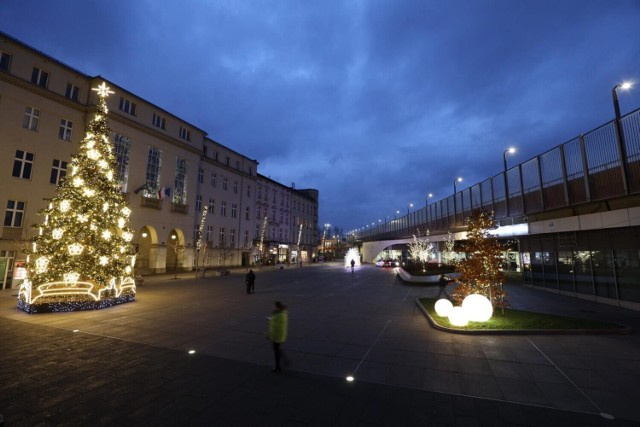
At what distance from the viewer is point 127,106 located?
3491cm

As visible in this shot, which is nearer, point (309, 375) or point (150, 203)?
point (309, 375)

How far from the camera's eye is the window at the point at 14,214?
24.2 meters

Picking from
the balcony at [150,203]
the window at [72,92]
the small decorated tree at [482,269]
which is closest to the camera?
the small decorated tree at [482,269]

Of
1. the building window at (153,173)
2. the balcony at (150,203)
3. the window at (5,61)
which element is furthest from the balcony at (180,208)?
the window at (5,61)

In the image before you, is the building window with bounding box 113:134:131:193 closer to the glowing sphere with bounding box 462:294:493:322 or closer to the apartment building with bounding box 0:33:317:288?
the apartment building with bounding box 0:33:317:288

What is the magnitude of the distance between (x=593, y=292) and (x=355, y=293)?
570 inches

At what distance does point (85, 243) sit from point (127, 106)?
24240mm

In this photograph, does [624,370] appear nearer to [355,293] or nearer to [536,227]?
[355,293]

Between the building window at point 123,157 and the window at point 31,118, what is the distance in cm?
699

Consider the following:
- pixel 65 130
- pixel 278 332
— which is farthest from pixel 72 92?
pixel 278 332

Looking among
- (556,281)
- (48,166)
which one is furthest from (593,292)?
(48,166)

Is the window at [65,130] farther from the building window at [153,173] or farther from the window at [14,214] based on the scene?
the building window at [153,173]

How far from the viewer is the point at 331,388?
6.75 metres

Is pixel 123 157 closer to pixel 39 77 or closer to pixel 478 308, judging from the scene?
pixel 39 77
